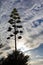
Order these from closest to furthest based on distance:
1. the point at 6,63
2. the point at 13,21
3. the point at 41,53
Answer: the point at 6,63 < the point at 13,21 < the point at 41,53

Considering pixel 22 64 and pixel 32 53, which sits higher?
pixel 32 53

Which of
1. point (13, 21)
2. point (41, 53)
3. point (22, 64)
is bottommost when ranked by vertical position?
point (22, 64)

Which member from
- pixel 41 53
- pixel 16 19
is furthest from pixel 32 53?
pixel 16 19

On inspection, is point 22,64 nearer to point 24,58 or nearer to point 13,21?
point 24,58

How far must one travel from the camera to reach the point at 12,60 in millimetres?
38656

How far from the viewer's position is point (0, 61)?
39438 millimetres

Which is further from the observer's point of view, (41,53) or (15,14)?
(41,53)

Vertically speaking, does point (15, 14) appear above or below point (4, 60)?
above

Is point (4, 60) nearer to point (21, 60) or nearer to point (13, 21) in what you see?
point (21, 60)

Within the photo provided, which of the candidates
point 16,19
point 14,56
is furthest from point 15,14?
point 14,56

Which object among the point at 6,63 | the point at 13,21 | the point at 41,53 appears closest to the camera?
the point at 6,63

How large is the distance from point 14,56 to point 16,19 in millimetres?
7448

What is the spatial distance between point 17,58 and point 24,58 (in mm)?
1198

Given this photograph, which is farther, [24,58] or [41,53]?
[41,53]
